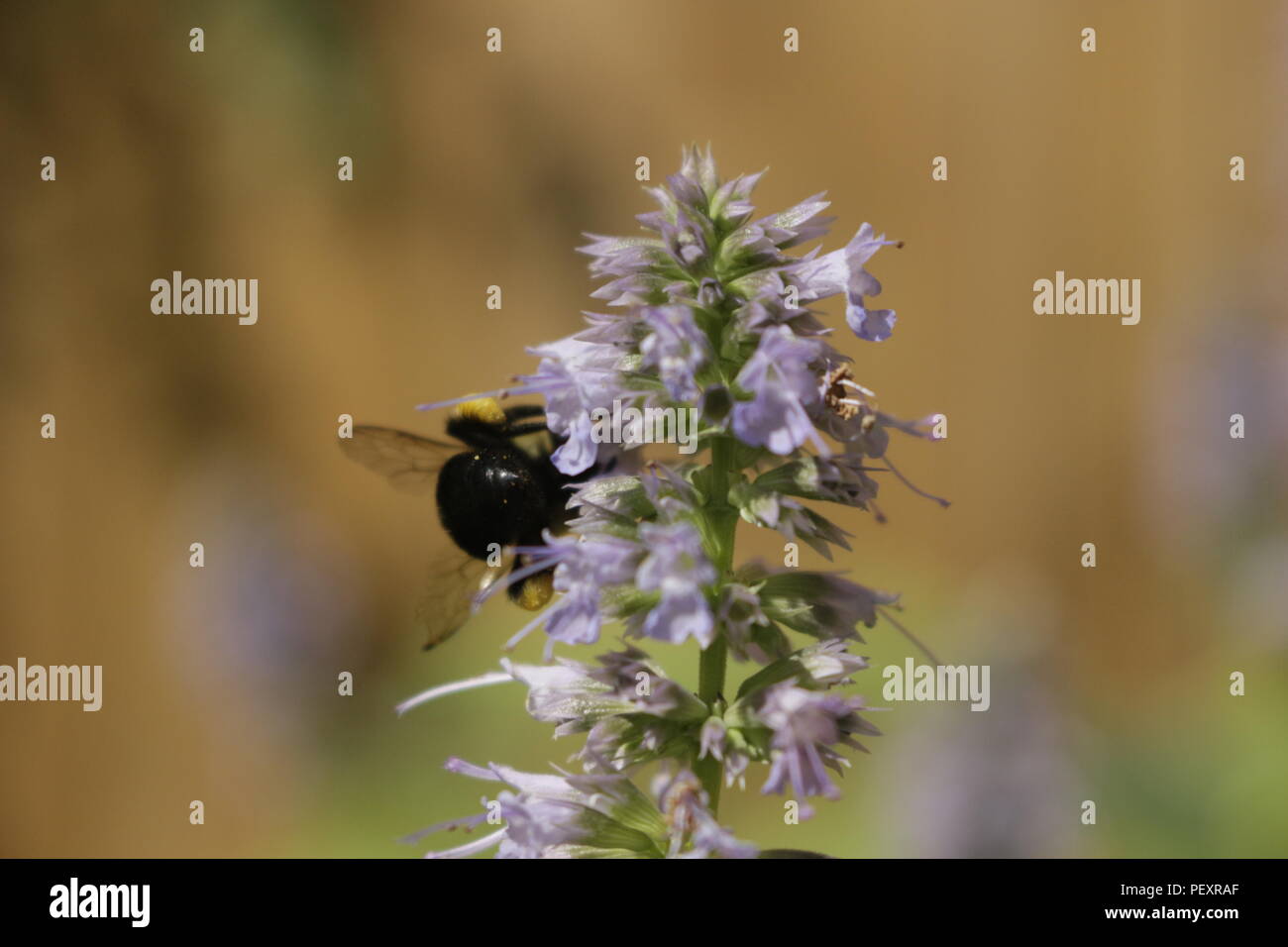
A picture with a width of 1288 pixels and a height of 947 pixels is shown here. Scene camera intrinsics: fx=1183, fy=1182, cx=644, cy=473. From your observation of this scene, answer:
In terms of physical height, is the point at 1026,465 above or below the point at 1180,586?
above

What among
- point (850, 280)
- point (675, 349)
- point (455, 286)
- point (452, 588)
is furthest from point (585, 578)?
point (455, 286)

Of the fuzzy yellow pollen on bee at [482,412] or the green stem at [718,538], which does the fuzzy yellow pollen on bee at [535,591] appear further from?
the green stem at [718,538]

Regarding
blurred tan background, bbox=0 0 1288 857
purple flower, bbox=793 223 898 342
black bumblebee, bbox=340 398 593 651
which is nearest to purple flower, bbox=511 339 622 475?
purple flower, bbox=793 223 898 342

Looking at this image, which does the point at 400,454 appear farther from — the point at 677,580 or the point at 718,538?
the point at 677,580

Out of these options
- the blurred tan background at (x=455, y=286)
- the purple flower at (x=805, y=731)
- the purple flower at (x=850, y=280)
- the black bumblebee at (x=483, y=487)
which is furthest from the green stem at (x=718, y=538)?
the blurred tan background at (x=455, y=286)

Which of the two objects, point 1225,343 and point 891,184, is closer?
point 1225,343

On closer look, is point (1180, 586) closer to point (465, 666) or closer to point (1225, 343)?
point (1225, 343)

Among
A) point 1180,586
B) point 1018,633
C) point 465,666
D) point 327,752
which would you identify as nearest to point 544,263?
point 465,666

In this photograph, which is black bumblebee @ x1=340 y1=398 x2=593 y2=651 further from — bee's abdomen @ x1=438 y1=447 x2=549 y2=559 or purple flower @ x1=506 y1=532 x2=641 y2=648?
purple flower @ x1=506 y1=532 x2=641 y2=648
